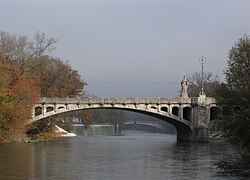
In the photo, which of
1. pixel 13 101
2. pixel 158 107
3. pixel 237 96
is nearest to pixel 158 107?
pixel 158 107

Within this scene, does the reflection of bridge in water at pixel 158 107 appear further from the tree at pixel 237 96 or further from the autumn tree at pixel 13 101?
the tree at pixel 237 96

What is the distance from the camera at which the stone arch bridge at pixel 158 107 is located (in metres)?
73.6

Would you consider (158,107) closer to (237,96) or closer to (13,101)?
(13,101)

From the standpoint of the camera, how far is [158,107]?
75.4 meters

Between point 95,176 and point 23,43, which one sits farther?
point 23,43

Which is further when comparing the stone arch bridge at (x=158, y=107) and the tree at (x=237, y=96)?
the stone arch bridge at (x=158, y=107)

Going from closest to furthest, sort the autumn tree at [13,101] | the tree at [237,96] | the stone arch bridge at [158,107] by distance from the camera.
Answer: the tree at [237,96], the autumn tree at [13,101], the stone arch bridge at [158,107]

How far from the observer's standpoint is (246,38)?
3028 centimetres

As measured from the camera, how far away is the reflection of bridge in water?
7356 centimetres

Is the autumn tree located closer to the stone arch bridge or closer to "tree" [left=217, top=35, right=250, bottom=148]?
the stone arch bridge

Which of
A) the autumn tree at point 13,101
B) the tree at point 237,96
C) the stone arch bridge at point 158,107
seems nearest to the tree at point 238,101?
the tree at point 237,96

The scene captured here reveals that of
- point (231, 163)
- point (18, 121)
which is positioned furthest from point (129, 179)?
point (18, 121)

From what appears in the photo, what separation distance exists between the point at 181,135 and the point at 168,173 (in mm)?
50888

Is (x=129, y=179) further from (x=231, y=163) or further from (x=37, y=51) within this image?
(x=37, y=51)
